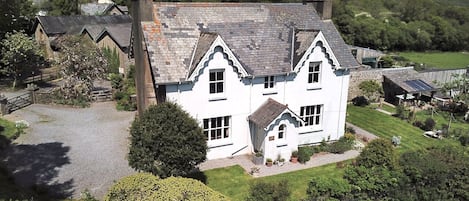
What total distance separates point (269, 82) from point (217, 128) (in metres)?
4.86

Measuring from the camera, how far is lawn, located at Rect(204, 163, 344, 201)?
2194cm

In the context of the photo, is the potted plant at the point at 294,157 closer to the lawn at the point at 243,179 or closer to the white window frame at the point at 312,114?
the lawn at the point at 243,179

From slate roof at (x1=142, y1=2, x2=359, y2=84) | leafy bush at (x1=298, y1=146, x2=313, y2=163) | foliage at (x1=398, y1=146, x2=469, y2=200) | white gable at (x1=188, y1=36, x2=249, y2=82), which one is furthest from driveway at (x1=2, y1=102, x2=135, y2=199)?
foliage at (x1=398, y1=146, x2=469, y2=200)

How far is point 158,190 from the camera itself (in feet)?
44.9

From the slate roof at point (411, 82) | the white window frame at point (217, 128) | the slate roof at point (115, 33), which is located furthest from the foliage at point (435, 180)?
the slate roof at point (115, 33)

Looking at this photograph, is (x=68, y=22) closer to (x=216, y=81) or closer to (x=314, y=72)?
(x=216, y=81)

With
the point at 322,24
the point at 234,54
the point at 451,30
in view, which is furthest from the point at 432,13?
the point at 234,54

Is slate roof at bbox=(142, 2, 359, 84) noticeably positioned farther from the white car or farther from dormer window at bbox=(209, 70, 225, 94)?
the white car

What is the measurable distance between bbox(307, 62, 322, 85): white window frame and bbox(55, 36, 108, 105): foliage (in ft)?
76.5

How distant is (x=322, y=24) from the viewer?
98.0 ft

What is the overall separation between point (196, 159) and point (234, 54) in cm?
816

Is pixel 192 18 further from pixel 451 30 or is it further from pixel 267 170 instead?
pixel 451 30

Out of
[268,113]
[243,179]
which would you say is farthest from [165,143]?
[268,113]

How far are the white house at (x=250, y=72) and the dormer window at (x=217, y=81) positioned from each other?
7 cm
